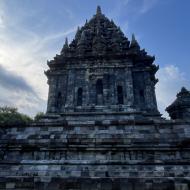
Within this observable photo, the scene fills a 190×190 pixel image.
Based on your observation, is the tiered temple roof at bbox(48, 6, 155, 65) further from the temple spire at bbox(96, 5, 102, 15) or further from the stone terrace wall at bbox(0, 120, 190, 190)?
the stone terrace wall at bbox(0, 120, 190, 190)

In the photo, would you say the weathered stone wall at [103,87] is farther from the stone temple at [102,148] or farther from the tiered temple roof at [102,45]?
the tiered temple roof at [102,45]

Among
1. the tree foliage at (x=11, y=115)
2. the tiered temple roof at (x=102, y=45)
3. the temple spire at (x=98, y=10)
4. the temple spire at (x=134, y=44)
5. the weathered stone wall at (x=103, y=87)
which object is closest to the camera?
the weathered stone wall at (x=103, y=87)

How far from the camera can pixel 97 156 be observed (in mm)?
10141

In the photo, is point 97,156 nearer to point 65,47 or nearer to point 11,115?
point 65,47

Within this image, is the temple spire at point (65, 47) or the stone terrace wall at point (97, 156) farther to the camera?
the temple spire at point (65, 47)

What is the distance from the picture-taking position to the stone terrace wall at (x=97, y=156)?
27.2ft

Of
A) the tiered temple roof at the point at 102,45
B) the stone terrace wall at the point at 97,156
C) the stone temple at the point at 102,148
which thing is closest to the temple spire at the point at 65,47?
the tiered temple roof at the point at 102,45

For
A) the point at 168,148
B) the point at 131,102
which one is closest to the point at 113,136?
the point at 168,148

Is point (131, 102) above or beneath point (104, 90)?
beneath

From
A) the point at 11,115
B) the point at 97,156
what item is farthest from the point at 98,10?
the point at 97,156

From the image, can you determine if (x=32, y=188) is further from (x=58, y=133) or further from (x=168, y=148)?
(x=168, y=148)

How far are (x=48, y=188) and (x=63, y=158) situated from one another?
208cm

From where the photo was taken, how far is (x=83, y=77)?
20.6 meters

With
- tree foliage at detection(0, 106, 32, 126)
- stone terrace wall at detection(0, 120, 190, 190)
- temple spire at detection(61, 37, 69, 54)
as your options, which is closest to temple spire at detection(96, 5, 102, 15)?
temple spire at detection(61, 37, 69, 54)
